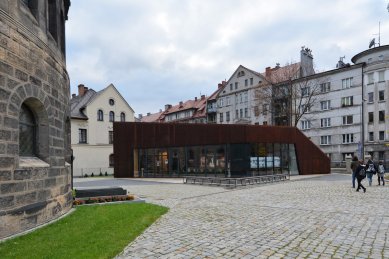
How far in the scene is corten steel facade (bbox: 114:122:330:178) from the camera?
92.5 feet

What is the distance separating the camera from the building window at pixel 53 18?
1176cm

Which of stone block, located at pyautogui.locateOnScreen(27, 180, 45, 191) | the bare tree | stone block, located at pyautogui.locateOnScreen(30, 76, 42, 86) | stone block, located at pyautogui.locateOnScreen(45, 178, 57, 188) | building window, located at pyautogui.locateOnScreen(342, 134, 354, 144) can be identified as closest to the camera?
stone block, located at pyautogui.locateOnScreen(27, 180, 45, 191)

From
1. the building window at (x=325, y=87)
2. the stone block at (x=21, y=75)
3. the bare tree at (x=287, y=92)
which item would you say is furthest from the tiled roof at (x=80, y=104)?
the stone block at (x=21, y=75)

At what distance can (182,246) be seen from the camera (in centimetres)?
731

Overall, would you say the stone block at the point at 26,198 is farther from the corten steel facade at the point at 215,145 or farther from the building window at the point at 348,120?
the building window at the point at 348,120

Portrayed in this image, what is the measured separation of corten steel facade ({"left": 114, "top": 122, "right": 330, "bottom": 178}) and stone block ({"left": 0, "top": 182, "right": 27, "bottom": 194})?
2091 centimetres

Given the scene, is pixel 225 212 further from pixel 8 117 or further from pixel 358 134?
pixel 358 134

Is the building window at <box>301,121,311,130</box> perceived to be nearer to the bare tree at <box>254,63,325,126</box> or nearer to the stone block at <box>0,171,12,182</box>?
the bare tree at <box>254,63,325,126</box>

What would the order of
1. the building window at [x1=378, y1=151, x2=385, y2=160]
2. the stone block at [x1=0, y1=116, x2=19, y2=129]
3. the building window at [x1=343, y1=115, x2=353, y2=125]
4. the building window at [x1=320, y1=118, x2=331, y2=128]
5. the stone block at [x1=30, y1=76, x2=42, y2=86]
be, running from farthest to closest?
1. the building window at [x1=320, y1=118, x2=331, y2=128]
2. the building window at [x1=343, y1=115, x2=353, y2=125]
3. the building window at [x1=378, y1=151, x2=385, y2=160]
4. the stone block at [x1=30, y1=76, x2=42, y2=86]
5. the stone block at [x1=0, y1=116, x2=19, y2=129]

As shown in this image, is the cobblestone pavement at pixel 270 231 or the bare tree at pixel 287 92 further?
the bare tree at pixel 287 92

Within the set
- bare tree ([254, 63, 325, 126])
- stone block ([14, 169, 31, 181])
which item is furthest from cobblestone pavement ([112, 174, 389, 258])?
bare tree ([254, 63, 325, 126])

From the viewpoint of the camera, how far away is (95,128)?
154ft

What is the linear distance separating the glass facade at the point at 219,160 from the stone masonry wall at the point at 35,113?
18383mm

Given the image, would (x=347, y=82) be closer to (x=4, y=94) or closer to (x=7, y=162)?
(x=4, y=94)
